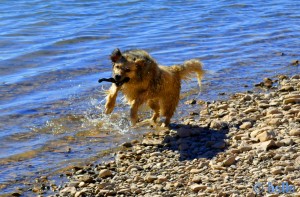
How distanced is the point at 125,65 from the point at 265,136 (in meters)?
2.12

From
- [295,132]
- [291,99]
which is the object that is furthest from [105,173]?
[291,99]

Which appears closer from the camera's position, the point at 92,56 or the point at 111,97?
the point at 111,97

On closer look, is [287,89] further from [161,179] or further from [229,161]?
[161,179]

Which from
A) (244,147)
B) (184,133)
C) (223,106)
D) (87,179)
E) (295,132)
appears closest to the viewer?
(87,179)

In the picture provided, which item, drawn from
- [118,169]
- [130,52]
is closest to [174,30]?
[130,52]

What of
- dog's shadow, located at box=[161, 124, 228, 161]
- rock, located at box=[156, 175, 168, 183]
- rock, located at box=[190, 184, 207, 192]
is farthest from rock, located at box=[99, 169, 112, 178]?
rock, located at box=[190, 184, 207, 192]

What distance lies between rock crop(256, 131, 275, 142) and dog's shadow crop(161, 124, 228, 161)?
A: 16.8 inches

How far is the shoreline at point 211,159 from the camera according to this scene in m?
6.29

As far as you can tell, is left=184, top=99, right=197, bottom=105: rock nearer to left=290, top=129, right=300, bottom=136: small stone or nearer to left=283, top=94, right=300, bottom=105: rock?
left=283, top=94, right=300, bottom=105: rock

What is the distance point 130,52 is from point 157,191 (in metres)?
2.69

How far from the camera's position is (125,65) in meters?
8.38

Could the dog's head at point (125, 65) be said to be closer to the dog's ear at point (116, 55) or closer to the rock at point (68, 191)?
the dog's ear at point (116, 55)

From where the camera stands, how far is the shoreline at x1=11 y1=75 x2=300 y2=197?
6.29 m

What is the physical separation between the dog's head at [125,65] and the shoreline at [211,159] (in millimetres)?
830
